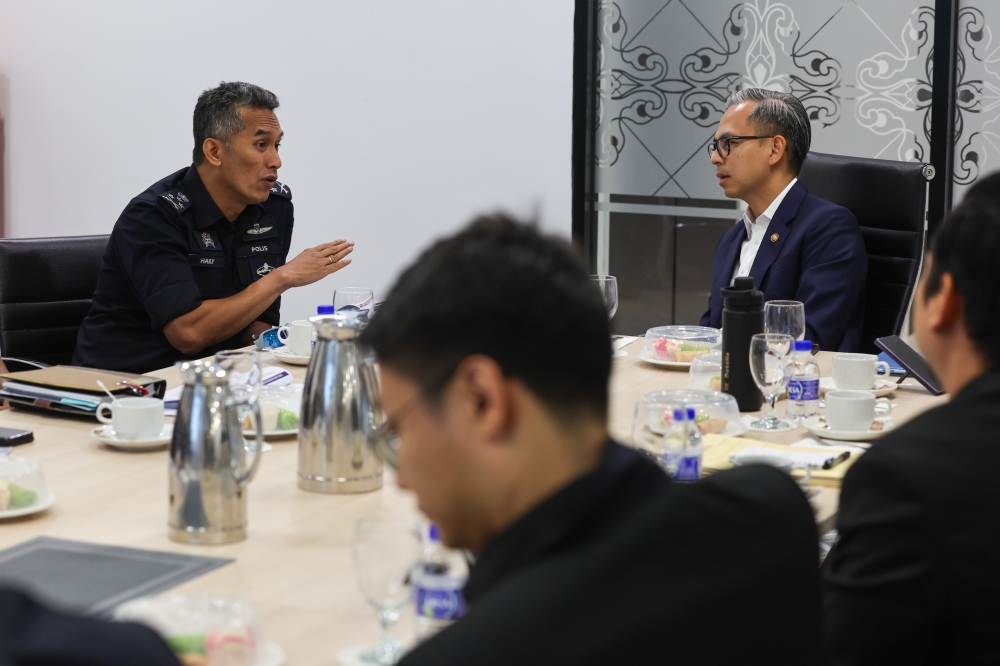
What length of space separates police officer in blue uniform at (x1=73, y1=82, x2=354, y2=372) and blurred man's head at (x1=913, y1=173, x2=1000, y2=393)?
2106 millimetres

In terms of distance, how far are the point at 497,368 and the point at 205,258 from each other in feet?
8.48

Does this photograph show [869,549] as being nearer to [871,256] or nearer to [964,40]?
[871,256]

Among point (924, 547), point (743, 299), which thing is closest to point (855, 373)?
point (743, 299)

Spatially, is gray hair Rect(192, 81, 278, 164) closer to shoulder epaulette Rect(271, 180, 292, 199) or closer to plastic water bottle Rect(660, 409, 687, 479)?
shoulder epaulette Rect(271, 180, 292, 199)

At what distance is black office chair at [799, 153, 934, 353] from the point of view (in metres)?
3.17

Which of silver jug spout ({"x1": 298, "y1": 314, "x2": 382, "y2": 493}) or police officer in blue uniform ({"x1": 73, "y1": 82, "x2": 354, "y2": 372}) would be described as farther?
police officer in blue uniform ({"x1": 73, "y1": 82, "x2": 354, "y2": 372})

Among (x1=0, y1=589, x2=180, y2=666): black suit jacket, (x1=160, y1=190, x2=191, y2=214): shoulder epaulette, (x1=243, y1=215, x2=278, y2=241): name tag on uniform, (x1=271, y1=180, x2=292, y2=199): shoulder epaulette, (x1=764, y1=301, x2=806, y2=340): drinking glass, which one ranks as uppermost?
(x1=271, y1=180, x2=292, y2=199): shoulder epaulette

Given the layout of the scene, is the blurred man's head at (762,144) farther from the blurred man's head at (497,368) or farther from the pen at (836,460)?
the blurred man's head at (497,368)

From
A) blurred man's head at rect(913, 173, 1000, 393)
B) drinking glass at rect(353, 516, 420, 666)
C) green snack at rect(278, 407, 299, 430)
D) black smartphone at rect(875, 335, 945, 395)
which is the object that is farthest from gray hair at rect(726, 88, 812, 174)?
drinking glass at rect(353, 516, 420, 666)

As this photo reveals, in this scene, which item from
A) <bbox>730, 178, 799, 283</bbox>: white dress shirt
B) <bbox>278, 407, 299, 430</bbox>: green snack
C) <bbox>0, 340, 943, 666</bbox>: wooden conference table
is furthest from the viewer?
<bbox>730, 178, 799, 283</bbox>: white dress shirt

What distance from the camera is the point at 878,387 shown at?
2320 mm

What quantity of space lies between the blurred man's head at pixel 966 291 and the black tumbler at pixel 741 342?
983 millimetres

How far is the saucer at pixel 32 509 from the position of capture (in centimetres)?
156

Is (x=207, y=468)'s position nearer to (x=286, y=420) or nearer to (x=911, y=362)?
(x=286, y=420)
